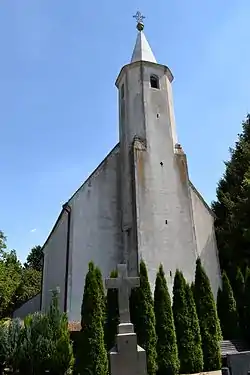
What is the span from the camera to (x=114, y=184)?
20953mm

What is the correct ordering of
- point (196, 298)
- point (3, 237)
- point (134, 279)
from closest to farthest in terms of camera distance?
point (134, 279) → point (196, 298) → point (3, 237)

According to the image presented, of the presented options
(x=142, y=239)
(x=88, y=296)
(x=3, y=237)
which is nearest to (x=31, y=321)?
(x=88, y=296)

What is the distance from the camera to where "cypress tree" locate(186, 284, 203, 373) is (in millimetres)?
13172

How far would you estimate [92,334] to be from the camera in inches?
484

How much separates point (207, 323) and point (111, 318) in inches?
155

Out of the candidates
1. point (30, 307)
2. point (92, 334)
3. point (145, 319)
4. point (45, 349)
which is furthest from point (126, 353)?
point (30, 307)

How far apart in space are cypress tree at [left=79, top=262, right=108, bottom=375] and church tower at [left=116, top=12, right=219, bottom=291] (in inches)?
212

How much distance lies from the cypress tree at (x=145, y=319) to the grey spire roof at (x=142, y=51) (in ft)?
48.6

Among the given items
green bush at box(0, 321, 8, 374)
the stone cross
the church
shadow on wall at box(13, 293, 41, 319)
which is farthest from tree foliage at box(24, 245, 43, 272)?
the stone cross

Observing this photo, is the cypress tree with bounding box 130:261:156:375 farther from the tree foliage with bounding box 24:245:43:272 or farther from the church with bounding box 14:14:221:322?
the tree foliage with bounding box 24:245:43:272

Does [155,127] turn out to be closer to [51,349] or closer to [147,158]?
[147,158]

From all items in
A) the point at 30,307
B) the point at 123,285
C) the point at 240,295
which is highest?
the point at 30,307

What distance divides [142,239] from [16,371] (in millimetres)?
8220

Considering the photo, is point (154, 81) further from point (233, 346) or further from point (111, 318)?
point (233, 346)
